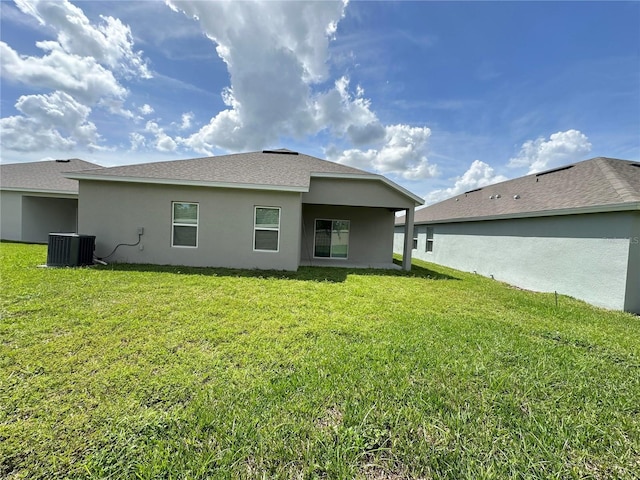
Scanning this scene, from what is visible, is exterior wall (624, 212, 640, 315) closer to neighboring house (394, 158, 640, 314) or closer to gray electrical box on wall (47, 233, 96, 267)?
neighboring house (394, 158, 640, 314)

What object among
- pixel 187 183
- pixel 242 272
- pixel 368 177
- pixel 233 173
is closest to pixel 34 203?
pixel 187 183

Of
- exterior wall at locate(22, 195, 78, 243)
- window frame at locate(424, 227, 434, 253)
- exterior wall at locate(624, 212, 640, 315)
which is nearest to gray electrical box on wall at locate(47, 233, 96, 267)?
exterior wall at locate(22, 195, 78, 243)

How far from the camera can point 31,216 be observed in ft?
46.8

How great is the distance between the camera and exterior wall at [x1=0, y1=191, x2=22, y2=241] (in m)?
13.8

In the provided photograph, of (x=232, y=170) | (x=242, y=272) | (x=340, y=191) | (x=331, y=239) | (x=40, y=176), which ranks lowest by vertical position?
(x=242, y=272)

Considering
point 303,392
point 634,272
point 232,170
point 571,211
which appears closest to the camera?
point 303,392

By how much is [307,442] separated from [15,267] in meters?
10.1

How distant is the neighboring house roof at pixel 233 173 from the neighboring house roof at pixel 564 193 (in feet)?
14.2

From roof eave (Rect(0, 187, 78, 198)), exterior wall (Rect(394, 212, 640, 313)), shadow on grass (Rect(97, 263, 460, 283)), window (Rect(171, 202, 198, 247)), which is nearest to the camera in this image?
exterior wall (Rect(394, 212, 640, 313))

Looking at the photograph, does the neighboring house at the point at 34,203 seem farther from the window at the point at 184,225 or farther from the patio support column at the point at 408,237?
the patio support column at the point at 408,237

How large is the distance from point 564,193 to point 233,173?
12.3 metres

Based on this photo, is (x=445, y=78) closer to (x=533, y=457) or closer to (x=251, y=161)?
(x=251, y=161)

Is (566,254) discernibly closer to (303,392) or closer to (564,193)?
(564,193)

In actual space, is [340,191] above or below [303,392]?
above
